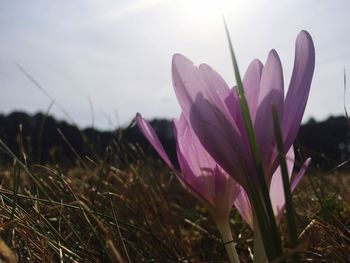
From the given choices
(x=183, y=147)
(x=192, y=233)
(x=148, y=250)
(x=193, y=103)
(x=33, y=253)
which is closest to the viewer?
(x=193, y=103)

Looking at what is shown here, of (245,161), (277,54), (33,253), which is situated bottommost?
(33,253)

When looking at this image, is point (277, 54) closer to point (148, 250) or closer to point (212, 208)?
point (212, 208)

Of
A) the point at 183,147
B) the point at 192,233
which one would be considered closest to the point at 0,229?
the point at 183,147

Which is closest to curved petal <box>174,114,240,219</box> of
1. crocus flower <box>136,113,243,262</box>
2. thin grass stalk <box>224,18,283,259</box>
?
crocus flower <box>136,113,243,262</box>

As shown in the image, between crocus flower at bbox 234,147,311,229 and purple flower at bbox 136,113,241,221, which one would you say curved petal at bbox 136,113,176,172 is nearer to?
purple flower at bbox 136,113,241,221

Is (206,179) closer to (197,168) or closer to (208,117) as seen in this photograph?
(197,168)

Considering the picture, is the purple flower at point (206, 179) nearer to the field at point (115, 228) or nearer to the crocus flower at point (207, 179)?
the crocus flower at point (207, 179)
